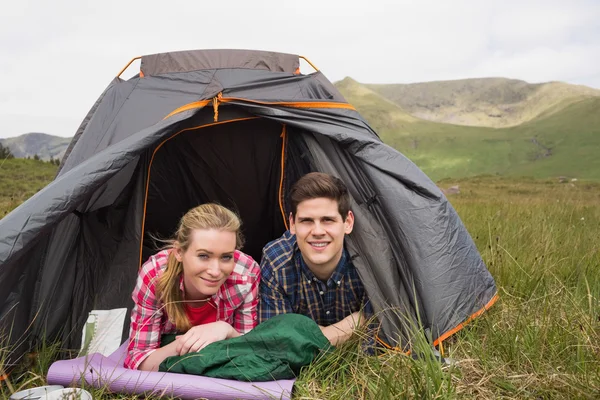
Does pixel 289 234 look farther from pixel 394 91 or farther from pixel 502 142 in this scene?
pixel 394 91

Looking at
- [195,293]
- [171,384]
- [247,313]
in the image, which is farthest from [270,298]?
[171,384]

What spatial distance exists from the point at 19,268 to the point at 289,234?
1.60 metres

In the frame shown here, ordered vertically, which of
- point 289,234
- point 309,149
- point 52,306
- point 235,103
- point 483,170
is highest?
point 235,103

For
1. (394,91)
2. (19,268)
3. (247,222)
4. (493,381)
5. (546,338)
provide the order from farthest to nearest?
(394,91) → (247,222) → (19,268) → (546,338) → (493,381)

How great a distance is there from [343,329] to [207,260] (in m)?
0.91

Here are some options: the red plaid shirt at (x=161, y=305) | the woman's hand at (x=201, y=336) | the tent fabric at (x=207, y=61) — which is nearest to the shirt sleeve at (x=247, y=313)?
the red plaid shirt at (x=161, y=305)

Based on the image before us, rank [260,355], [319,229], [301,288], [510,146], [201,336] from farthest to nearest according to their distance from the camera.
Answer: [510,146]
[301,288]
[319,229]
[201,336]
[260,355]

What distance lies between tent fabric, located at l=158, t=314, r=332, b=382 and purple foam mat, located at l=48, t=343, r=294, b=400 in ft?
0.18

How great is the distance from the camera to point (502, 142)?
67.5 meters

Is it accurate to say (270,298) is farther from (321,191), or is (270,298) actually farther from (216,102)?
(216,102)

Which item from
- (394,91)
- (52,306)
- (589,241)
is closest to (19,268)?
(52,306)

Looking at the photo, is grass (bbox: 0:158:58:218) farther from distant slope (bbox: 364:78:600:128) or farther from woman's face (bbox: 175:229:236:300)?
distant slope (bbox: 364:78:600:128)

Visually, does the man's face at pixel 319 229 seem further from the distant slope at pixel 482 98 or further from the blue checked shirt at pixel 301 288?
the distant slope at pixel 482 98

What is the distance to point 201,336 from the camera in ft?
8.00
